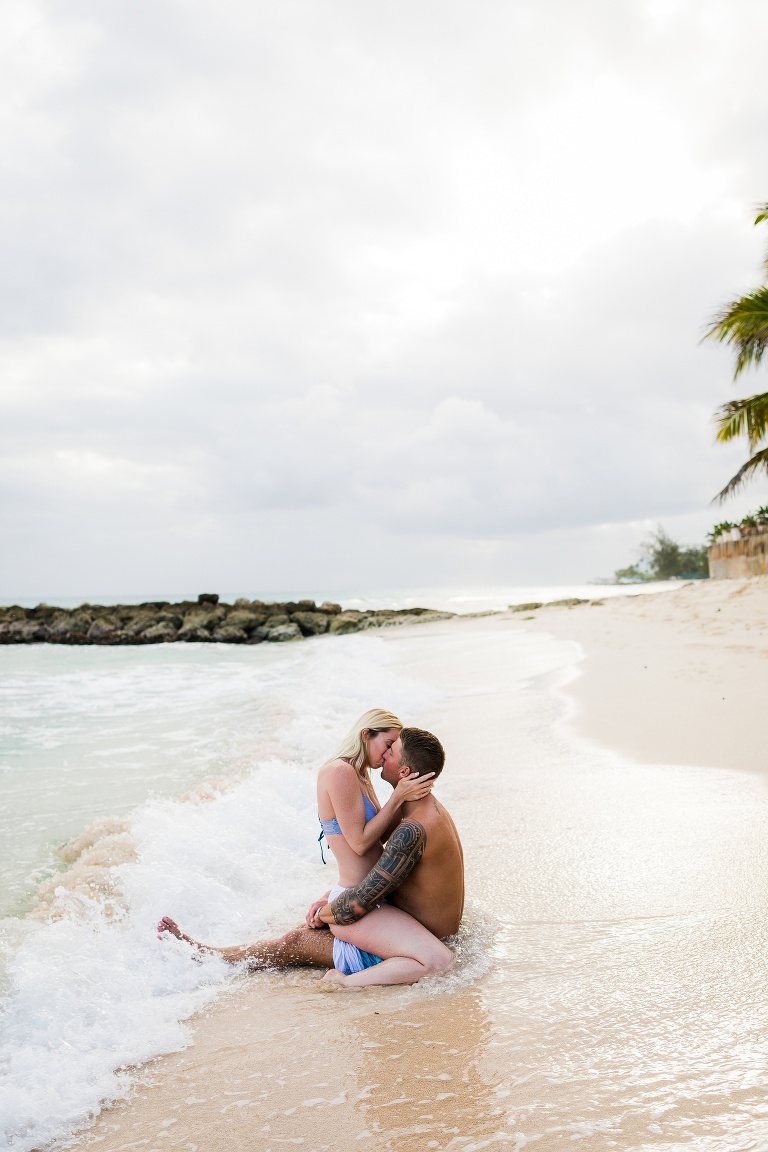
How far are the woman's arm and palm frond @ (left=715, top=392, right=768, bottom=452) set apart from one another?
709 inches

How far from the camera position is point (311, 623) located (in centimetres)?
4044

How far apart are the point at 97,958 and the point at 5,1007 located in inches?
18.7

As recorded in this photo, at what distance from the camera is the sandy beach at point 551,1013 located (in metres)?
2.31

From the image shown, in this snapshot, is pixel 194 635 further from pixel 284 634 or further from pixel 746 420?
pixel 746 420

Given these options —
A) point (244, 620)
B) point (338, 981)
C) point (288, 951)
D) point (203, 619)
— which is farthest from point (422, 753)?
point (203, 619)

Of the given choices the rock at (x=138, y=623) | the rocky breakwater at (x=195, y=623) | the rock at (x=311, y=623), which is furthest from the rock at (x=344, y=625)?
the rock at (x=138, y=623)

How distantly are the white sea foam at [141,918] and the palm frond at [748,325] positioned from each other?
43.1 feet

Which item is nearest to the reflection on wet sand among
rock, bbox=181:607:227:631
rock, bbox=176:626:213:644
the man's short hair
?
the man's short hair

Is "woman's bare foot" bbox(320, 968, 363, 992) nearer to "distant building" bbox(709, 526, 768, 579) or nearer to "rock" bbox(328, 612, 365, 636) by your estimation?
"distant building" bbox(709, 526, 768, 579)

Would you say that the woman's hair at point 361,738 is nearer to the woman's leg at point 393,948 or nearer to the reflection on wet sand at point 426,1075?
the woman's leg at point 393,948

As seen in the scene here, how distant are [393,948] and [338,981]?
304 millimetres

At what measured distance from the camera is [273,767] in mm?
7875

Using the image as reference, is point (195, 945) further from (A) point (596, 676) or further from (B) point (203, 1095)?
(A) point (596, 676)

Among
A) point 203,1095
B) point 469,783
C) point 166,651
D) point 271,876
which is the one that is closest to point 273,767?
point 469,783
